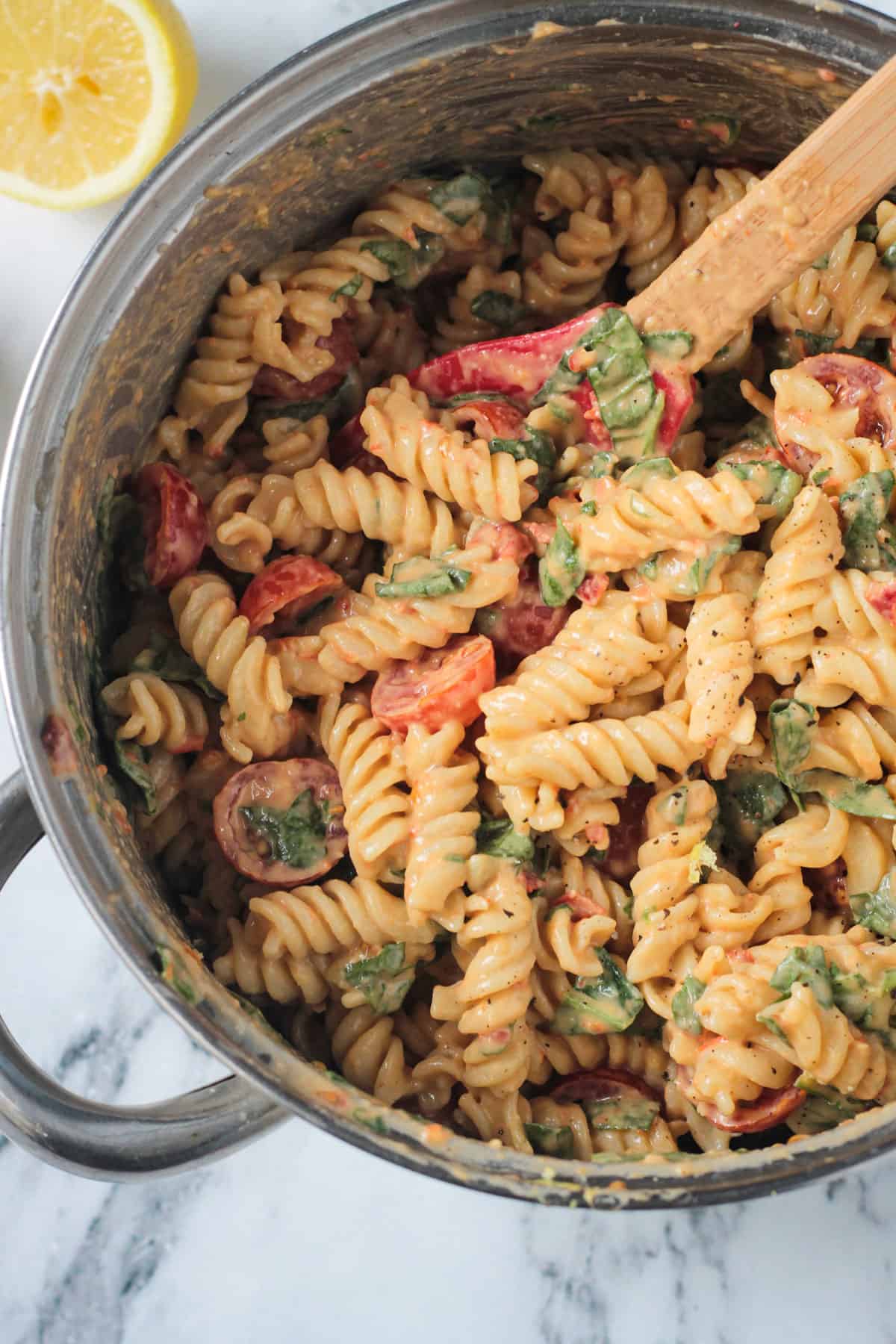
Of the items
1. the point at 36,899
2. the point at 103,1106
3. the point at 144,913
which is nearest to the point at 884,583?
the point at 144,913

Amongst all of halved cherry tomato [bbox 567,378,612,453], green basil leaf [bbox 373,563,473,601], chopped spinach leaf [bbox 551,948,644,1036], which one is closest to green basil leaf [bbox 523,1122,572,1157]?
chopped spinach leaf [bbox 551,948,644,1036]

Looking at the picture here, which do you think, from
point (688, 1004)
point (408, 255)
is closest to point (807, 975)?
point (688, 1004)

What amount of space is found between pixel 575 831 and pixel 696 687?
33cm

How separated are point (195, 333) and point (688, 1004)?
1.45 meters

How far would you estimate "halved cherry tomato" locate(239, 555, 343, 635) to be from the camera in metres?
2.42

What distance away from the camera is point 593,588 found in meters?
2.33

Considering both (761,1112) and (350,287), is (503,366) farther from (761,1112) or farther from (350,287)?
(761,1112)

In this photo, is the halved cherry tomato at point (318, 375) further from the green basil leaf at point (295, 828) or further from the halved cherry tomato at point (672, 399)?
the green basil leaf at point (295, 828)

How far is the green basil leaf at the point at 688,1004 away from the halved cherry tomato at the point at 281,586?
938mm

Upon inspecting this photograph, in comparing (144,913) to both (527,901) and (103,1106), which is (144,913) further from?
(527,901)

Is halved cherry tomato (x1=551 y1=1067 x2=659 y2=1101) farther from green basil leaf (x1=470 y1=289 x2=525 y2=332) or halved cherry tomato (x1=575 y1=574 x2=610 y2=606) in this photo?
green basil leaf (x1=470 y1=289 x2=525 y2=332)

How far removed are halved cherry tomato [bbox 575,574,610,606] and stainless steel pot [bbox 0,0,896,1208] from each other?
0.83 m

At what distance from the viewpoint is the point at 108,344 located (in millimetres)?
2143

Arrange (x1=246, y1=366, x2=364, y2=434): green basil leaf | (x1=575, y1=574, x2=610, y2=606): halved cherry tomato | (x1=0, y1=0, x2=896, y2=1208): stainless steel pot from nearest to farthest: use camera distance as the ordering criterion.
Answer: (x1=0, y1=0, x2=896, y2=1208): stainless steel pot
(x1=575, y1=574, x2=610, y2=606): halved cherry tomato
(x1=246, y1=366, x2=364, y2=434): green basil leaf
